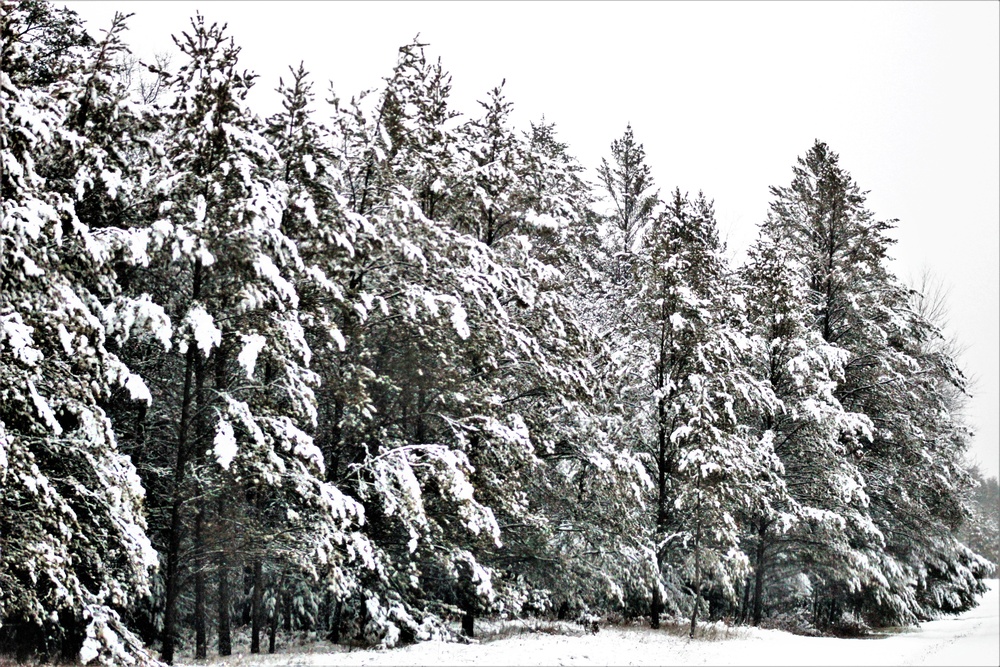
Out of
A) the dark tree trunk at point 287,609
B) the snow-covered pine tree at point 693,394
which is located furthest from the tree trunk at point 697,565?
the dark tree trunk at point 287,609

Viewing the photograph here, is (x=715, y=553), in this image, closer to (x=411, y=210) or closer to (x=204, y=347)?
(x=411, y=210)

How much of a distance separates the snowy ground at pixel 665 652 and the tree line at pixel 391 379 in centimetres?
85

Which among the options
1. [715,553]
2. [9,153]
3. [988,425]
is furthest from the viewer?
[988,425]

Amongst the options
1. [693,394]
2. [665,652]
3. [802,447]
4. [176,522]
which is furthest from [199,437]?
[802,447]

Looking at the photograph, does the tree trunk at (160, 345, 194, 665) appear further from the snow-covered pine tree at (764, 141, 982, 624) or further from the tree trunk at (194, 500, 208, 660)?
the snow-covered pine tree at (764, 141, 982, 624)

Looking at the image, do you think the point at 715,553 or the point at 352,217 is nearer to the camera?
the point at 352,217

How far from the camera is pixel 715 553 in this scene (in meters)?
15.9

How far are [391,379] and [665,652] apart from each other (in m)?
7.33

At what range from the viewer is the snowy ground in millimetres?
11664

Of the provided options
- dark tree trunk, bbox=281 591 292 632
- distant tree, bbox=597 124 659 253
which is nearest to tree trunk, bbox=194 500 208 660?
dark tree trunk, bbox=281 591 292 632

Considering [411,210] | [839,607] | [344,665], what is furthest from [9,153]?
[839,607]

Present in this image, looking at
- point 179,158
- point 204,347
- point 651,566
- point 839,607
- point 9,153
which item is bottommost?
point 839,607

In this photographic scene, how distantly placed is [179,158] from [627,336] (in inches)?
460

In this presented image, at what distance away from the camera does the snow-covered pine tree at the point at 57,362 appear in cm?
723
